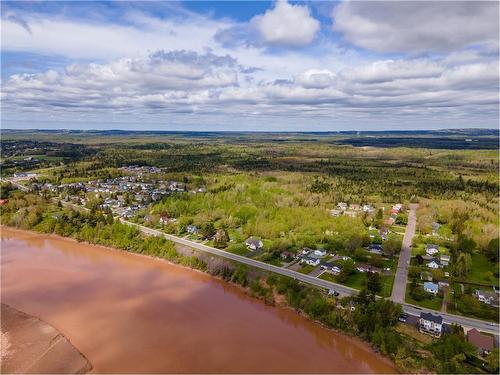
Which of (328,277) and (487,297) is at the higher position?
(487,297)

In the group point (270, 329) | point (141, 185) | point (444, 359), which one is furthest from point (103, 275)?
point (141, 185)

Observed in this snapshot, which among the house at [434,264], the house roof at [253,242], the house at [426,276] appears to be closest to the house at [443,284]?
the house at [426,276]

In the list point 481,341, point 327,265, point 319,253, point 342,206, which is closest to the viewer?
point 481,341

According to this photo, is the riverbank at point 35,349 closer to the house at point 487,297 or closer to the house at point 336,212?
the house at point 487,297

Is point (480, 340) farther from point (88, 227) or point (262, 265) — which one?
point (88, 227)

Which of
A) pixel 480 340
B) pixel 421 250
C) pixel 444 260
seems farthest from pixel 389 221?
pixel 480 340

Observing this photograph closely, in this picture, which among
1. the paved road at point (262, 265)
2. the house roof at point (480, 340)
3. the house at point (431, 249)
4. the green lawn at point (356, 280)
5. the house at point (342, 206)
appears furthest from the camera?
the house at point (342, 206)
